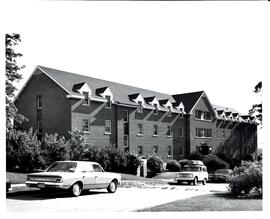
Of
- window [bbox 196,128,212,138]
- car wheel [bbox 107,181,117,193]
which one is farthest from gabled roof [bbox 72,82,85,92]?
window [bbox 196,128,212,138]

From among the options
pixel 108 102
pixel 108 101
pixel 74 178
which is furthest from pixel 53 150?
pixel 108 102

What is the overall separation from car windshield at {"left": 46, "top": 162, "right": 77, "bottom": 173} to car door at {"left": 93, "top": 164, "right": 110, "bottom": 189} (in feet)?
2.93

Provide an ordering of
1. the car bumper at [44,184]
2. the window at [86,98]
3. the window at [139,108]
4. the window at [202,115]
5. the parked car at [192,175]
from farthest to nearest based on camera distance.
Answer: the window at [139,108] → the window at [202,115] → the parked car at [192,175] → the window at [86,98] → the car bumper at [44,184]

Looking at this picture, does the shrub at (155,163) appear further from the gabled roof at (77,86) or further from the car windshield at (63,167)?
the car windshield at (63,167)

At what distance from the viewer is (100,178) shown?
1234 cm

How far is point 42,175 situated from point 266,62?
6832 millimetres

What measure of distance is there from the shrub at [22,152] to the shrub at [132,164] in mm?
4827

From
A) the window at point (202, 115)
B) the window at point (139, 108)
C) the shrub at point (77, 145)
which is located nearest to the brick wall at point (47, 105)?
the shrub at point (77, 145)

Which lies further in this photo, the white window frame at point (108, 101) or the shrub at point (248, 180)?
the white window frame at point (108, 101)

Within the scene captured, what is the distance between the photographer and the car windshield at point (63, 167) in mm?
11500

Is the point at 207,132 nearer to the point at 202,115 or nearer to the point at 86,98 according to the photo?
the point at 202,115

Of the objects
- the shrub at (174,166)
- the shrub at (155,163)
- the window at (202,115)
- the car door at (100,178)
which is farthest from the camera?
the shrub at (174,166)

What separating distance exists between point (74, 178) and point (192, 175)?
1011 centimetres

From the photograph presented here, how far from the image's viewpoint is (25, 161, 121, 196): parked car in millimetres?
10812
